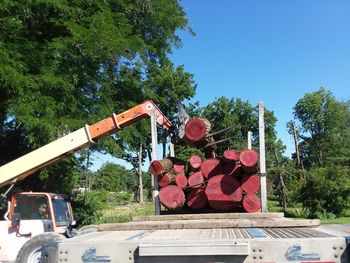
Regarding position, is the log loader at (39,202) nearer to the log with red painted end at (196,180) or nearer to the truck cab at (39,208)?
the truck cab at (39,208)

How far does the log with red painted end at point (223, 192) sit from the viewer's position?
6523 mm

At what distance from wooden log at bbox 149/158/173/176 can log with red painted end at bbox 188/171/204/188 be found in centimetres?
34

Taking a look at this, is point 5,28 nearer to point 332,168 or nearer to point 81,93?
point 81,93

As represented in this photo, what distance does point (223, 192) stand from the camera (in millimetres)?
6547

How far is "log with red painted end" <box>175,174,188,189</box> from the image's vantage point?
22.3 ft

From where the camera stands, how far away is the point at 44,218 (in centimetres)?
1234

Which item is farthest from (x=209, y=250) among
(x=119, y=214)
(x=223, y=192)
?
(x=119, y=214)

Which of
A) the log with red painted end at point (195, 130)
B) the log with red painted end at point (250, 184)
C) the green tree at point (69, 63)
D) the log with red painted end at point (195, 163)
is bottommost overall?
the log with red painted end at point (250, 184)

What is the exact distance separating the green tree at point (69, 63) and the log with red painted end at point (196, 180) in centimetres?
688

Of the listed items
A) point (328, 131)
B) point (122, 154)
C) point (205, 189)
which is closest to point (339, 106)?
point (328, 131)

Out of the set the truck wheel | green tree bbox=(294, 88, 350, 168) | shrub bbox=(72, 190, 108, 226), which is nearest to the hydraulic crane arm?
the truck wheel

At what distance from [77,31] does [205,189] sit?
9103 mm

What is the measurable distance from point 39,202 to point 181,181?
6.61 m

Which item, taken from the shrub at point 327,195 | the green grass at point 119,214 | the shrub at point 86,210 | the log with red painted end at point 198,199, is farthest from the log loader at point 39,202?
Result: the shrub at point 327,195
